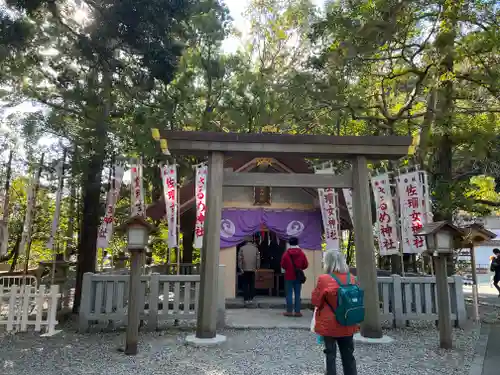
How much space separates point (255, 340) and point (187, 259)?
9.92m

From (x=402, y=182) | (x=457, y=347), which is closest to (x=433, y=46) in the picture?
(x=402, y=182)

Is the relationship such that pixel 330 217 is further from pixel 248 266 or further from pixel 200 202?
pixel 200 202

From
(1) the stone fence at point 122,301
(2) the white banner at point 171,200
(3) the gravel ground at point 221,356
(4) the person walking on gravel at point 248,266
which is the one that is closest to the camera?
(3) the gravel ground at point 221,356

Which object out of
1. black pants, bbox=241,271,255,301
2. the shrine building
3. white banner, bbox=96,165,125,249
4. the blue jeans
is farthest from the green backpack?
the shrine building

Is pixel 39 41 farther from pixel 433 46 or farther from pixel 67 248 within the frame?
pixel 433 46

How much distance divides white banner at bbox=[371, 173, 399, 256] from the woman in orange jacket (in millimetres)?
5231

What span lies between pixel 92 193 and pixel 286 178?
16.7ft

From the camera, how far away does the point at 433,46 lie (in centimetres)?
1060

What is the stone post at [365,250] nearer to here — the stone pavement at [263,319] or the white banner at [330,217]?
the stone pavement at [263,319]

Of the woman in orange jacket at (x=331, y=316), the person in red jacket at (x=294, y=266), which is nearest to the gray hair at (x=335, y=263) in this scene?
the woman in orange jacket at (x=331, y=316)

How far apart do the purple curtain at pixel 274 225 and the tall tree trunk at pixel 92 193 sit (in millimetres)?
3376

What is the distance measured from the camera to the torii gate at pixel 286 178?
20.6ft

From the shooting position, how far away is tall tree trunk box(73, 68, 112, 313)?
859 centimetres

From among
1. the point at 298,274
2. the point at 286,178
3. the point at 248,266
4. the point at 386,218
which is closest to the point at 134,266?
the point at 286,178
